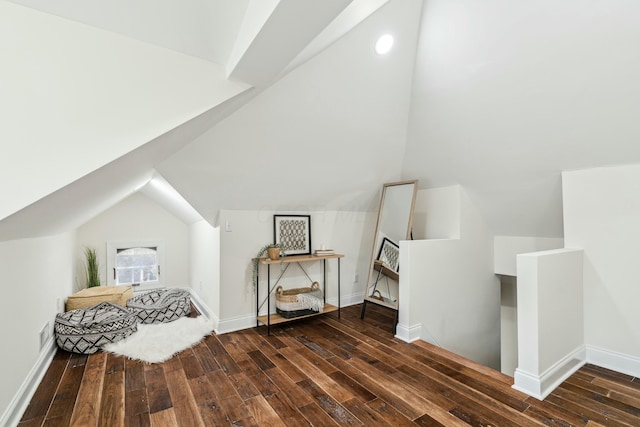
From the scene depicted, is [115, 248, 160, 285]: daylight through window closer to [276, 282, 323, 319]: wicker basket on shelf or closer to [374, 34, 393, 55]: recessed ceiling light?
[276, 282, 323, 319]: wicker basket on shelf

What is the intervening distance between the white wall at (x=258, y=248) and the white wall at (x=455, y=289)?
1.13 meters

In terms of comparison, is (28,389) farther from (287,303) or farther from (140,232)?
(140,232)

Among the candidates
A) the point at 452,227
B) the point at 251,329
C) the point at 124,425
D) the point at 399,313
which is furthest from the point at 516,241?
the point at 124,425

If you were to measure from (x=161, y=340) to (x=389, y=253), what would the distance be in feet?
8.85

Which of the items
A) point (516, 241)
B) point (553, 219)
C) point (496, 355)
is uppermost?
point (553, 219)

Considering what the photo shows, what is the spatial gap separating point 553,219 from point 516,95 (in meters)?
1.56

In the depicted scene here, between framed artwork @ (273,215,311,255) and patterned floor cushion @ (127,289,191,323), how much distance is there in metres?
1.45

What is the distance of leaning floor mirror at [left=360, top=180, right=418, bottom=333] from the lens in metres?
3.64

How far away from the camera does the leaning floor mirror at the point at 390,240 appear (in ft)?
11.9

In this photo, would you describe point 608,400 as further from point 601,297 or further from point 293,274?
point 293,274

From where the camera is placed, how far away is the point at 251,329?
343 cm

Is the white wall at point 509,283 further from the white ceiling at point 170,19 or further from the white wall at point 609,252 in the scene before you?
the white ceiling at point 170,19

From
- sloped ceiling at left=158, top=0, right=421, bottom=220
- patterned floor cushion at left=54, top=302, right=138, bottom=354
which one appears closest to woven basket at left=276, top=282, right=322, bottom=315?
sloped ceiling at left=158, top=0, right=421, bottom=220

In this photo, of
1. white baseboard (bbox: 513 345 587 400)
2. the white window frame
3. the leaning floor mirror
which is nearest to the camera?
white baseboard (bbox: 513 345 587 400)
